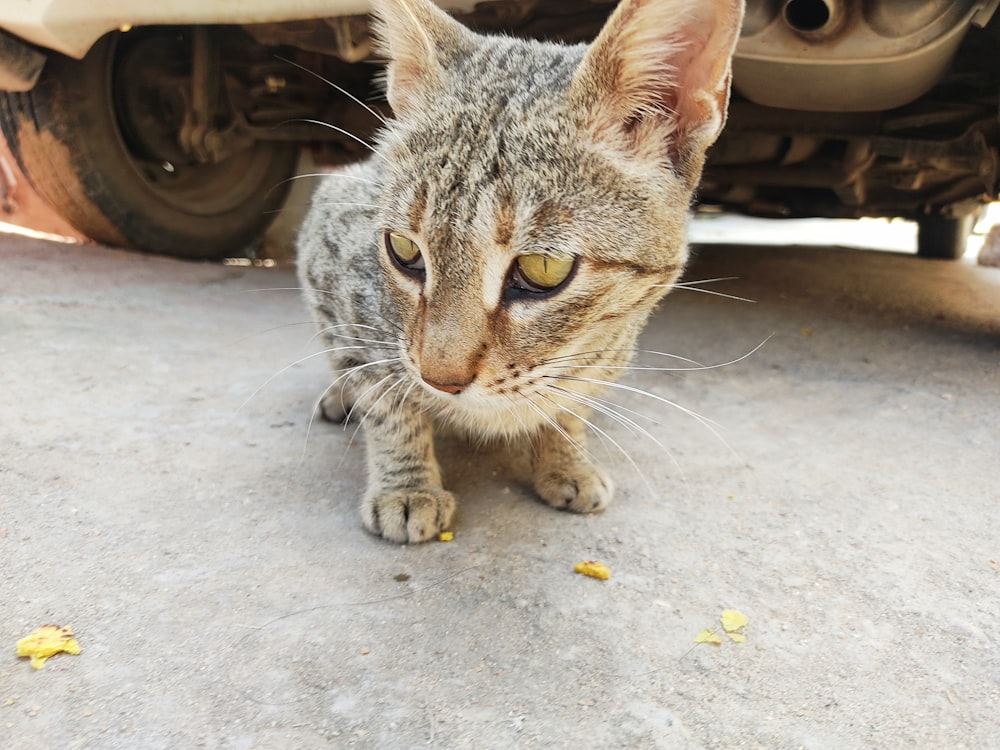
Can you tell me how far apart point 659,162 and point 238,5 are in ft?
7.44

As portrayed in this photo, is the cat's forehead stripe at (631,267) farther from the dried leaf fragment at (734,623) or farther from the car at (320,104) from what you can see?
the dried leaf fragment at (734,623)

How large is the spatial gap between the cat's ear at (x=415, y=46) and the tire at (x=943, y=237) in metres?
6.07

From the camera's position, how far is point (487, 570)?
1.76 metres

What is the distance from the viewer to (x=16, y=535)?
1.70 m

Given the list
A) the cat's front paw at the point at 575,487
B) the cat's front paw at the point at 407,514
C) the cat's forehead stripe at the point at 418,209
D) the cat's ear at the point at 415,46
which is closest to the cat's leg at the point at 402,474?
the cat's front paw at the point at 407,514

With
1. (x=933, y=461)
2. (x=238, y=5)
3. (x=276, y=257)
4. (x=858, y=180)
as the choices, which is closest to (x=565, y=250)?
(x=933, y=461)

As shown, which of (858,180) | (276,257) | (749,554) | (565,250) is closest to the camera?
(565,250)

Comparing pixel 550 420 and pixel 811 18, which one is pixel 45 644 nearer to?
pixel 550 420

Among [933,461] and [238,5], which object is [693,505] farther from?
[238,5]

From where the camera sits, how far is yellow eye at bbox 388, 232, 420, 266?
1.73m

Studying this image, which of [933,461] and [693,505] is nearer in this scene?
[693,505]

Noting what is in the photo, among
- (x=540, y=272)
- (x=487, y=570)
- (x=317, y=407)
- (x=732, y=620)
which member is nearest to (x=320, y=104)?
(x=317, y=407)

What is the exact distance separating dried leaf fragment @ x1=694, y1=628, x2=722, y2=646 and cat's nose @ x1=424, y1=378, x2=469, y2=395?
744mm

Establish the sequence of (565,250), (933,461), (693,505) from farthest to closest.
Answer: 1. (933,461)
2. (693,505)
3. (565,250)
